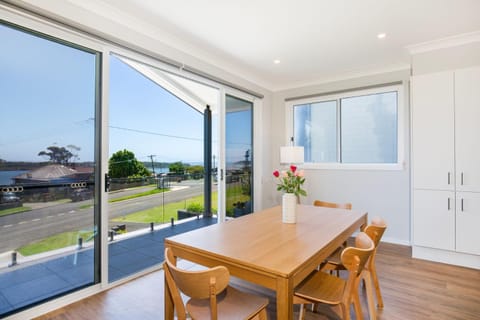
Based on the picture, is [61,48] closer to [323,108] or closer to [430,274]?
[323,108]

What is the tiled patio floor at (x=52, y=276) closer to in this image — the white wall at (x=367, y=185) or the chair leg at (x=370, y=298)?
the chair leg at (x=370, y=298)

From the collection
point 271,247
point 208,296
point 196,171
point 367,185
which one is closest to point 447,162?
point 367,185

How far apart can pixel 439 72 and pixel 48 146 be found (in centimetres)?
416

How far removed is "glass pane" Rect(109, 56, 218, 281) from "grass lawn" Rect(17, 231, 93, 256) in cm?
61

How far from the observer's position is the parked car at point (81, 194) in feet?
7.49

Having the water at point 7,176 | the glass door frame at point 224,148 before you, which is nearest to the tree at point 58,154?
the water at point 7,176

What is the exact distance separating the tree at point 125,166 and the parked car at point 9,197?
4.86ft

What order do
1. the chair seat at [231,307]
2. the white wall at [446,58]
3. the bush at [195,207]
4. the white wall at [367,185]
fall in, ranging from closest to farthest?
the chair seat at [231,307]
the white wall at [446,58]
the white wall at [367,185]
the bush at [195,207]

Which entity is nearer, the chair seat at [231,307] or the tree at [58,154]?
the chair seat at [231,307]

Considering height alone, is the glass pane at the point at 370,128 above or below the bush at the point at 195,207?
above

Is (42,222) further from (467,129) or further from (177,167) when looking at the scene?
(467,129)

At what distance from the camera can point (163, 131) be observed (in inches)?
172

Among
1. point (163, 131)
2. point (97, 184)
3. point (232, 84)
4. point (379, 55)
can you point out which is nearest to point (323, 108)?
point (379, 55)

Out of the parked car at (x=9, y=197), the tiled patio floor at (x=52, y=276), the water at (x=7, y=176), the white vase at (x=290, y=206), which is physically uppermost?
the water at (x=7, y=176)
